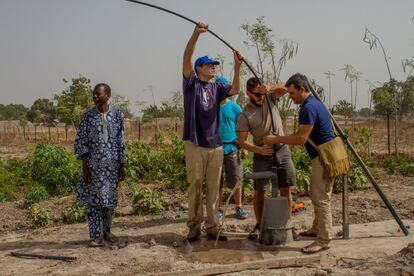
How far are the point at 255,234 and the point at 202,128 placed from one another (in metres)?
1.25

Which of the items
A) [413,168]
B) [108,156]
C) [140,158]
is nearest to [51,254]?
[108,156]

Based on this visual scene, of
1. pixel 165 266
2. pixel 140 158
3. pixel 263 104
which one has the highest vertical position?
pixel 263 104

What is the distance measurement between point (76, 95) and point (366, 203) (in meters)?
11.5

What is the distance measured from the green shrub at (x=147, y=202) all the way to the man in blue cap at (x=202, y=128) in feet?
5.39

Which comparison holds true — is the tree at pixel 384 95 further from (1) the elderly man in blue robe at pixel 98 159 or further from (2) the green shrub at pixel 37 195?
(1) the elderly man in blue robe at pixel 98 159

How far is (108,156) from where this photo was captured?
514 cm

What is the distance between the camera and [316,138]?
484 centimetres

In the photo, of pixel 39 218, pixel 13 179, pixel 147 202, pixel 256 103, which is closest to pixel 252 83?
pixel 256 103

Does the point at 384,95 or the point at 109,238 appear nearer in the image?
the point at 109,238

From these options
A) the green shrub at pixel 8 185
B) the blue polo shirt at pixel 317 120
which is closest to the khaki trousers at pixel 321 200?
the blue polo shirt at pixel 317 120

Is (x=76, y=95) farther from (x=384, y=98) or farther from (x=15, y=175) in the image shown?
(x=384, y=98)

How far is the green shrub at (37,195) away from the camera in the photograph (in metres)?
7.89

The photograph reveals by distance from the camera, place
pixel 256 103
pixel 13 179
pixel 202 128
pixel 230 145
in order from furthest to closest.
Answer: pixel 13 179
pixel 230 145
pixel 256 103
pixel 202 128

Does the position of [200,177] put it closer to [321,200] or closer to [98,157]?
[98,157]
